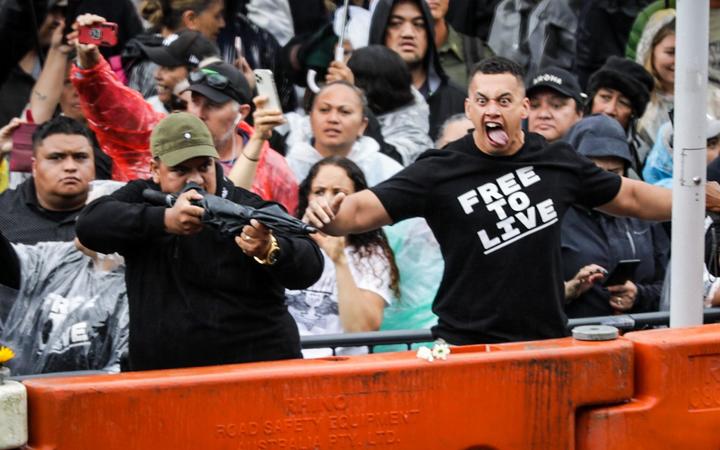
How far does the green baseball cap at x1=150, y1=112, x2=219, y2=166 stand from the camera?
5570 mm

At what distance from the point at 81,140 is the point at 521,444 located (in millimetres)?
3414

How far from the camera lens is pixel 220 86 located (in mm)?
7602

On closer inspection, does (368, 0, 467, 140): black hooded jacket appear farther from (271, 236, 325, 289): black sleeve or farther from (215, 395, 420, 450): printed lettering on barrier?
(215, 395, 420, 450): printed lettering on barrier

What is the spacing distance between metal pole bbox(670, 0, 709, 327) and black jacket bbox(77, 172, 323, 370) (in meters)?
1.52

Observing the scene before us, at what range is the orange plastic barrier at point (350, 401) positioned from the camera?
4.50 m

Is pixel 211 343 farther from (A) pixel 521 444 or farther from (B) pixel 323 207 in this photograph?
(A) pixel 521 444

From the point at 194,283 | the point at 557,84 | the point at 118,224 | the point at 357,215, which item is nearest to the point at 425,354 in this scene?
the point at 194,283

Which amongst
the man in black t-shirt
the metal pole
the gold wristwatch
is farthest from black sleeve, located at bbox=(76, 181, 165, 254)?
the metal pole

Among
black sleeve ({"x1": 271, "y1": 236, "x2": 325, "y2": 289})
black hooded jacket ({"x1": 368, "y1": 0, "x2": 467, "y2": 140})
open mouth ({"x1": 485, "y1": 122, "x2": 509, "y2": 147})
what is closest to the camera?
black sleeve ({"x1": 271, "y1": 236, "x2": 325, "y2": 289})

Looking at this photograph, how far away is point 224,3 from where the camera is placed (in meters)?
9.87

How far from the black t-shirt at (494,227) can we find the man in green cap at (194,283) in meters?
0.68

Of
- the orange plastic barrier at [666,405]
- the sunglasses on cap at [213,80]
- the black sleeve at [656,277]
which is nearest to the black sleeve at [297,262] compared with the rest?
the orange plastic barrier at [666,405]

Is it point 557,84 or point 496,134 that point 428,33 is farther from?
point 496,134

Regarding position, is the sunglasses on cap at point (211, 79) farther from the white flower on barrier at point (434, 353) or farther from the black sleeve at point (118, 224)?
the white flower on barrier at point (434, 353)
